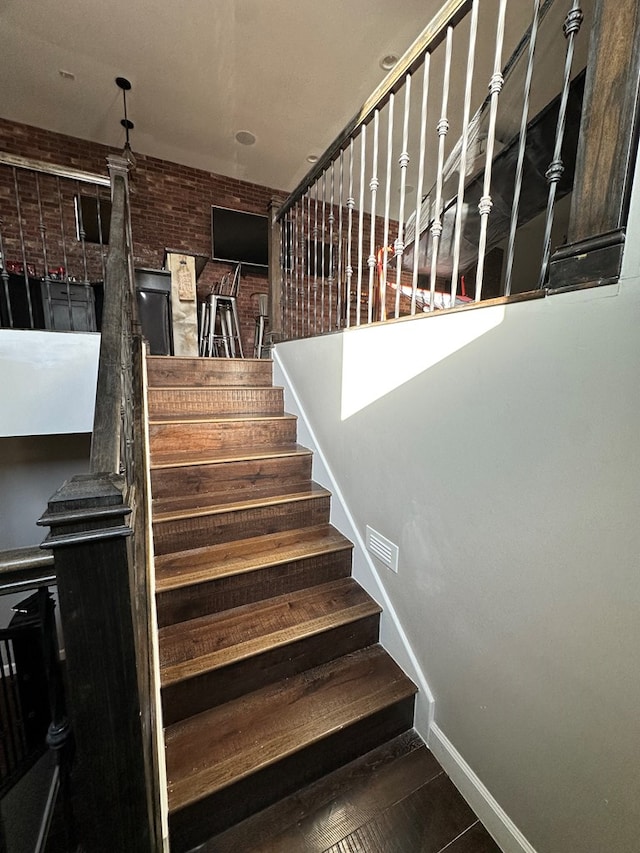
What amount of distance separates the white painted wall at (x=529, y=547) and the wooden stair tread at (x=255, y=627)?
27cm

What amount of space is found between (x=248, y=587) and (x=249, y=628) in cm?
17

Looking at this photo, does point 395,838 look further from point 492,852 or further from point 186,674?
point 186,674

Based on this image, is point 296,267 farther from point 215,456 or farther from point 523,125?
point 523,125

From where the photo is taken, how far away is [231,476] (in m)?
1.92

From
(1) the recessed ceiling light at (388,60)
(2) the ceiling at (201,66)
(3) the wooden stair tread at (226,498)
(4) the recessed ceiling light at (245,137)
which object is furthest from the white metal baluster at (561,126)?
(4) the recessed ceiling light at (245,137)

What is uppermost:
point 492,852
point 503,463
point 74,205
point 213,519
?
point 74,205

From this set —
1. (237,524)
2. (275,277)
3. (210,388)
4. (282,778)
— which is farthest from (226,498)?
(275,277)

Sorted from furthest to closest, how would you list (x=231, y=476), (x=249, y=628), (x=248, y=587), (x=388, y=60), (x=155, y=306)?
(x=155, y=306), (x=388, y=60), (x=231, y=476), (x=248, y=587), (x=249, y=628)

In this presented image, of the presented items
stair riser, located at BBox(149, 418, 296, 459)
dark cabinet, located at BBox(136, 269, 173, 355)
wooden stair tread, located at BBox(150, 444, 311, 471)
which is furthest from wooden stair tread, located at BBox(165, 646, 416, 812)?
dark cabinet, located at BBox(136, 269, 173, 355)

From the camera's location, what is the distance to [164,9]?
2607 mm

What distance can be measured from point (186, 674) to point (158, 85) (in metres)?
4.54

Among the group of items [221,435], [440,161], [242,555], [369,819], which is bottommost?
[369,819]

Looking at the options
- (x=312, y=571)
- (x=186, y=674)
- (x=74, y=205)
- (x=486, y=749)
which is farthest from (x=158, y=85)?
(x=486, y=749)

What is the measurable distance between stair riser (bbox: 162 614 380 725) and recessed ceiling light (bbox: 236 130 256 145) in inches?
185
